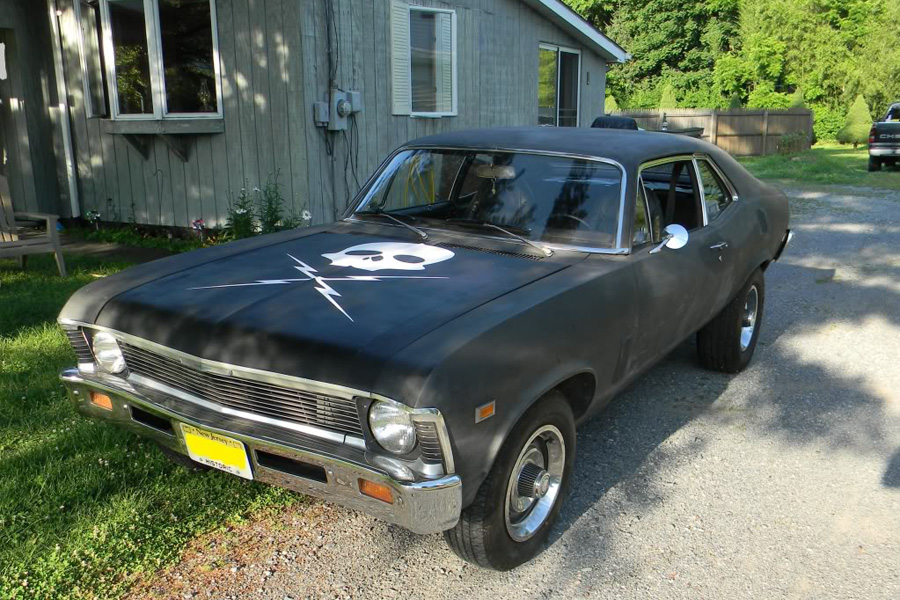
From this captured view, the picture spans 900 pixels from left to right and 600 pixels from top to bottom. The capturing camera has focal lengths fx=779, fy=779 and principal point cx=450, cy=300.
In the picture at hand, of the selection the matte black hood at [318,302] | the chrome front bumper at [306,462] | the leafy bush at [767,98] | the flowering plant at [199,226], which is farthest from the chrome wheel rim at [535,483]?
the leafy bush at [767,98]

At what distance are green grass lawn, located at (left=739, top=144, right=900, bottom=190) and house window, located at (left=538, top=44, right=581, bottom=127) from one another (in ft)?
22.9

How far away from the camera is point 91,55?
9812mm

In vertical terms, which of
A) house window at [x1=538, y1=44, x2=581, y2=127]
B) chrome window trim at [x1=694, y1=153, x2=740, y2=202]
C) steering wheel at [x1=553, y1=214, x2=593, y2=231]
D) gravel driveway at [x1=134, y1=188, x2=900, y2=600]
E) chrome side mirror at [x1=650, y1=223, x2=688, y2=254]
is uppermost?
house window at [x1=538, y1=44, x2=581, y2=127]

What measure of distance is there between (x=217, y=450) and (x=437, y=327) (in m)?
0.96

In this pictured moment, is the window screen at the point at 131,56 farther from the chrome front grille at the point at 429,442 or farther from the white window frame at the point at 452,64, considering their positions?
the chrome front grille at the point at 429,442

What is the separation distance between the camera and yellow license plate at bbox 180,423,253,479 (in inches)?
113

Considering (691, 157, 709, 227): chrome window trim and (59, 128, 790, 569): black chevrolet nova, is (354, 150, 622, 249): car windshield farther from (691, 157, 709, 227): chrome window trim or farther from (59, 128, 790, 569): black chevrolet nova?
(691, 157, 709, 227): chrome window trim

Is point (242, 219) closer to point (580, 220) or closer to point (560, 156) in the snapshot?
point (560, 156)

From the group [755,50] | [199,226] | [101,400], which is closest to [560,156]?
[101,400]

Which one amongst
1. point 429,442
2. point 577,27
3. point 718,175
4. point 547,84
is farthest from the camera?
point 547,84

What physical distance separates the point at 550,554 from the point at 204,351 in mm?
1649

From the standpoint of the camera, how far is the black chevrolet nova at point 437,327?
8.64 feet

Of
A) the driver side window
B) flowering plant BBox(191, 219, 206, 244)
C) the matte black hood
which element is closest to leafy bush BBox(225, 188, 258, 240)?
flowering plant BBox(191, 219, 206, 244)

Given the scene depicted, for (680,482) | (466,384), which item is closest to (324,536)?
(466,384)
